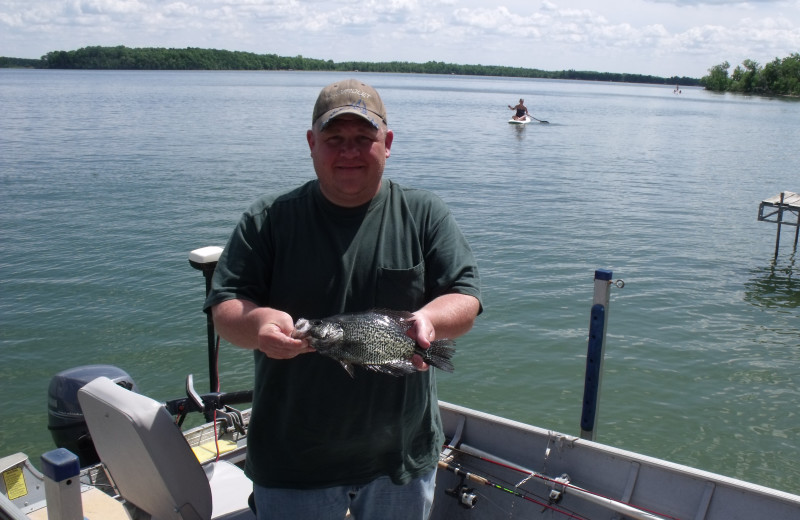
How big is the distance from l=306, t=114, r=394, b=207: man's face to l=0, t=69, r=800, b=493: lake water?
7462 millimetres

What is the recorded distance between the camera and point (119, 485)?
3555 mm

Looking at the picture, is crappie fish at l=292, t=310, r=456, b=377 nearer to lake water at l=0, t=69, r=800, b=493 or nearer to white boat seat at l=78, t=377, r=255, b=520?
white boat seat at l=78, t=377, r=255, b=520

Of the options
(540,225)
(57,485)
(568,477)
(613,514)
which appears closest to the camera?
(57,485)

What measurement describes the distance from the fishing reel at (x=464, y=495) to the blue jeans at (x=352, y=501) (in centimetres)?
165

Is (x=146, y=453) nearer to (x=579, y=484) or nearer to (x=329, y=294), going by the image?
(x=329, y=294)

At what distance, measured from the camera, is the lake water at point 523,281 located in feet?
32.1

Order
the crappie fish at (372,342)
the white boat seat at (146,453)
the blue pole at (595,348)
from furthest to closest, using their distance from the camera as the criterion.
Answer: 1. the blue pole at (595,348)
2. the white boat seat at (146,453)
3. the crappie fish at (372,342)

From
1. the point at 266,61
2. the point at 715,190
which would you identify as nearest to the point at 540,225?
the point at 715,190

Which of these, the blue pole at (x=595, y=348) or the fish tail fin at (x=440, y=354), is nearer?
the fish tail fin at (x=440, y=354)

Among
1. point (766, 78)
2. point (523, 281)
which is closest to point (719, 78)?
point (766, 78)

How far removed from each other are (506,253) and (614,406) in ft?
23.6

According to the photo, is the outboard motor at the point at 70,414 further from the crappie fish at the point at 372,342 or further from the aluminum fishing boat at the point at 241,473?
the crappie fish at the point at 372,342

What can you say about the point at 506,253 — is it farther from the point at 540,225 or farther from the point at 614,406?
the point at 614,406

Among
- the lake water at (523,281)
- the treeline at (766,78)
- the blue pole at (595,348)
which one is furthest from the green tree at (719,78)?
the blue pole at (595,348)
